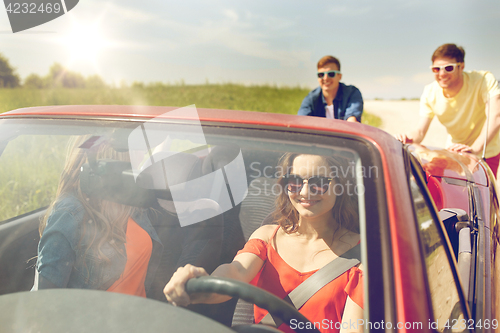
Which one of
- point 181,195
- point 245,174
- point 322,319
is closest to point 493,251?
point 322,319

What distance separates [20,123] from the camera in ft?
5.09

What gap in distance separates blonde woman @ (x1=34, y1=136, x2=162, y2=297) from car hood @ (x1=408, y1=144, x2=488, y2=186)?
1638 millimetres

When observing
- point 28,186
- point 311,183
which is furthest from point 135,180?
point 28,186

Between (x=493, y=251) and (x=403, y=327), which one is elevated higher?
(x=403, y=327)

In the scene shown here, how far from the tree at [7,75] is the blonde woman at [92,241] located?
9731mm

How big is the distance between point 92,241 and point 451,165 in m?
2.27

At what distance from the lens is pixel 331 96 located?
3723 millimetres

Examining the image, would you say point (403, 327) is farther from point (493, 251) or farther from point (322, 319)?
point (493, 251)

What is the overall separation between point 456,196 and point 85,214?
190 cm

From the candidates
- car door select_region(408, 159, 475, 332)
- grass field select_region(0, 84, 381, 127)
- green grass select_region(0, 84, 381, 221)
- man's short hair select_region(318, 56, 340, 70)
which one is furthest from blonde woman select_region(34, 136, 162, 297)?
grass field select_region(0, 84, 381, 127)

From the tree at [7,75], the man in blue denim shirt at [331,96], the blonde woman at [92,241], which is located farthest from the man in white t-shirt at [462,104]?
the tree at [7,75]

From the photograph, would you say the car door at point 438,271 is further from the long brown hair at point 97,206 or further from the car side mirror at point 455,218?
the long brown hair at point 97,206

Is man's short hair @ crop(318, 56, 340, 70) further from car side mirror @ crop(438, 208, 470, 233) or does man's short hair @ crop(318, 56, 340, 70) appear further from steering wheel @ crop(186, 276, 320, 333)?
steering wheel @ crop(186, 276, 320, 333)

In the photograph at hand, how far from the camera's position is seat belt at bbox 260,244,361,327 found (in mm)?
1288
